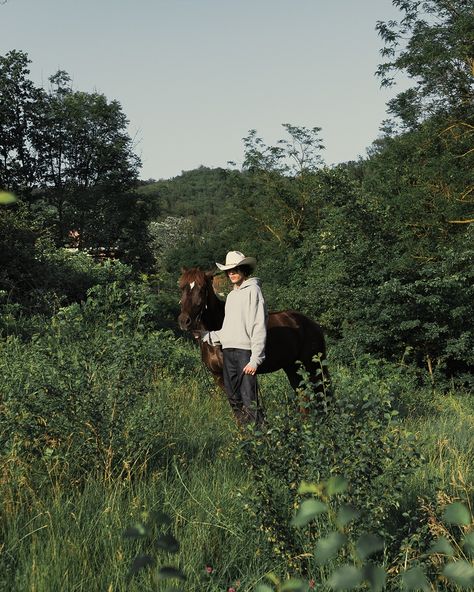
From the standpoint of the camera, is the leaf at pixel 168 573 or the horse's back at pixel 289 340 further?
the horse's back at pixel 289 340

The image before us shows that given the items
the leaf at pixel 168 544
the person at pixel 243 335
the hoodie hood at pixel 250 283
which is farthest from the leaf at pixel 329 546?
the hoodie hood at pixel 250 283

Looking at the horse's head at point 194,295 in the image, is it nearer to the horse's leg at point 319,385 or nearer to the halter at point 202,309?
the halter at point 202,309

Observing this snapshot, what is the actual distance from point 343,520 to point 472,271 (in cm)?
1492

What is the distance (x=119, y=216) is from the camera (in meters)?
43.2

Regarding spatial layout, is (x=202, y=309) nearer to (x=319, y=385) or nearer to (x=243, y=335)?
(x=243, y=335)

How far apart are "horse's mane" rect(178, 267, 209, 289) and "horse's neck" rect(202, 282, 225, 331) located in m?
0.12

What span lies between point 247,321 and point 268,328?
173 cm

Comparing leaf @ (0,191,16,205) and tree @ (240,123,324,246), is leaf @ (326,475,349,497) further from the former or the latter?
tree @ (240,123,324,246)

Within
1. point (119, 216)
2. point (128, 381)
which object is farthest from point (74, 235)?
point (128, 381)

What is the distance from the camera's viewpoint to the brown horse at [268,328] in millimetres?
6551

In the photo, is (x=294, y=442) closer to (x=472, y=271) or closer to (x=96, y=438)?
(x=96, y=438)

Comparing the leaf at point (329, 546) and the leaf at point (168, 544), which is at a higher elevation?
the leaf at point (329, 546)

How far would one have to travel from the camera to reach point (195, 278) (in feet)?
21.7

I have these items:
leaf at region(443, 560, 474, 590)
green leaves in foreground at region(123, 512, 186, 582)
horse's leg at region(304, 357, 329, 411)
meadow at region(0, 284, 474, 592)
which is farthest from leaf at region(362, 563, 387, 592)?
horse's leg at region(304, 357, 329, 411)
